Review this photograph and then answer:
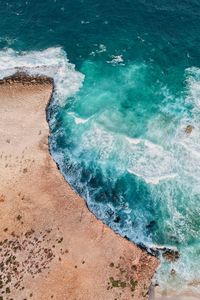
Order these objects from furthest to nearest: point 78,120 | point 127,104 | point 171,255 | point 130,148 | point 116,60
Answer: point 116,60 < point 127,104 < point 78,120 < point 130,148 < point 171,255

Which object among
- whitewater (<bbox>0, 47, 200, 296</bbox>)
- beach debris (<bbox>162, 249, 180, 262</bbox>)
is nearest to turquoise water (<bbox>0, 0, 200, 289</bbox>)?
whitewater (<bbox>0, 47, 200, 296</bbox>)

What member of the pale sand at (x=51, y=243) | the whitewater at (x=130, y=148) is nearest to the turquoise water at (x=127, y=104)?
the whitewater at (x=130, y=148)

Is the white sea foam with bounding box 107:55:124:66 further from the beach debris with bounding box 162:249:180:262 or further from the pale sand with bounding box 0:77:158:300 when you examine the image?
the beach debris with bounding box 162:249:180:262

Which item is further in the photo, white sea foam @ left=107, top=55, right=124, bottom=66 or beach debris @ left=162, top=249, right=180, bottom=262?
white sea foam @ left=107, top=55, right=124, bottom=66

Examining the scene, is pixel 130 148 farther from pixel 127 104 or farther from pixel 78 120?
pixel 78 120

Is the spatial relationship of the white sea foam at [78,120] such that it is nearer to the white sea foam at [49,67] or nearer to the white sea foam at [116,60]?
the white sea foam at [49,67]

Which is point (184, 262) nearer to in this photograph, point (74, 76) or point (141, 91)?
point (141, 91)

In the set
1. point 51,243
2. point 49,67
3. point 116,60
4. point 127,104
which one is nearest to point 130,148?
point 127,104
